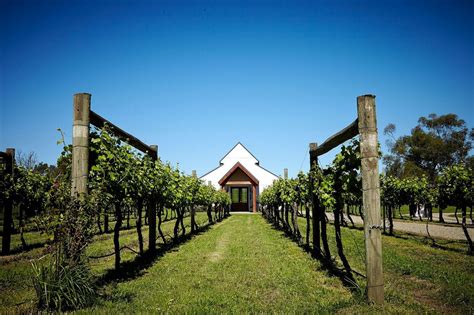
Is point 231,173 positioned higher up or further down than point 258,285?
higher up

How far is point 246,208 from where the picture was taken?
126ft

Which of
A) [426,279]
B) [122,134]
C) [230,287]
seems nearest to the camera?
[230,287]

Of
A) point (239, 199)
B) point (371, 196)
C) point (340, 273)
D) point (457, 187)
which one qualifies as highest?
point (457, 187)

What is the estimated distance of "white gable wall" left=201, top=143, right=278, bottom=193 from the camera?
3881 cm

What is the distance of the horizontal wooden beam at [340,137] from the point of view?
4.66 meters

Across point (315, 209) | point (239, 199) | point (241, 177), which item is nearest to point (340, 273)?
point (315, 209)

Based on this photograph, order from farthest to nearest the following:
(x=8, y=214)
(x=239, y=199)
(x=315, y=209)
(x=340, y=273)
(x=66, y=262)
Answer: (x=239, y=199)
(x=8, y=214)
(x=315, y=209)
(x=340, y=273)
(x=66, y=262)

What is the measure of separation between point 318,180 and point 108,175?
166 inches

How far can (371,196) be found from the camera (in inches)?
167

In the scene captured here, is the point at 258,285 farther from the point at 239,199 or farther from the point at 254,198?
the point at 239,199

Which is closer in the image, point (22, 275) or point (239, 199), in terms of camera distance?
point (22, 275)

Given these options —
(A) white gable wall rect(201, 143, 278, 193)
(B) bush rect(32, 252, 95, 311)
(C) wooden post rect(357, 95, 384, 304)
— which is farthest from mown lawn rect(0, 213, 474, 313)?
(A) white gable wall rect(201, 143, 278, 193)

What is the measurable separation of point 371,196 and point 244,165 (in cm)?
3708

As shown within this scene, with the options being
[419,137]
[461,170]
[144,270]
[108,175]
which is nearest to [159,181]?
[144,270]
